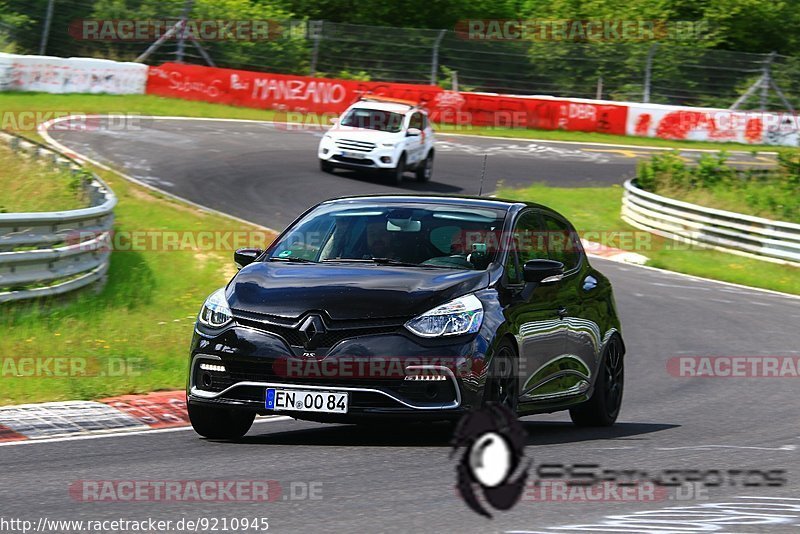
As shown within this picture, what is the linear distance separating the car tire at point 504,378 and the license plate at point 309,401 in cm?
85

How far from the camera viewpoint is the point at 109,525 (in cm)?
591

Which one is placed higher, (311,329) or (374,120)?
(311,329)

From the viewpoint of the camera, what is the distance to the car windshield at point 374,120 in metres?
30.1

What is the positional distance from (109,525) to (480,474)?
1682 millimetres

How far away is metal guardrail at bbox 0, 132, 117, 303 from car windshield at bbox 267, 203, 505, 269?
4987mm

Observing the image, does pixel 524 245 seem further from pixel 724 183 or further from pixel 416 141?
pixel 724 183

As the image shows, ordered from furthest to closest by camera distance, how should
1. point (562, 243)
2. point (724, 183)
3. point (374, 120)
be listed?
1. point (724, 183)
2. point (374, 120)
3. point (562, 243)

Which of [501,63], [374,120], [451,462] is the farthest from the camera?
[501,63]

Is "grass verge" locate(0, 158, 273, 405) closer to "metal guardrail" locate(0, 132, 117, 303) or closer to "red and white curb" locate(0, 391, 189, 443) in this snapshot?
"metal guardrail" locate(0, 132, 117, 303)

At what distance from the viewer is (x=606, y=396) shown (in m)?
10.3

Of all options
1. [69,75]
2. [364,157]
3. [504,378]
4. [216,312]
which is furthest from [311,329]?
[69,75]

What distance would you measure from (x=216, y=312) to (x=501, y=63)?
36.6 meters

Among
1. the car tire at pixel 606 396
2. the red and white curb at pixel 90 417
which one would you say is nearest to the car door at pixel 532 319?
the car tire at pixel 606 396

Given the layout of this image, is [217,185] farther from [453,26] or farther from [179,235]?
[453,26]
